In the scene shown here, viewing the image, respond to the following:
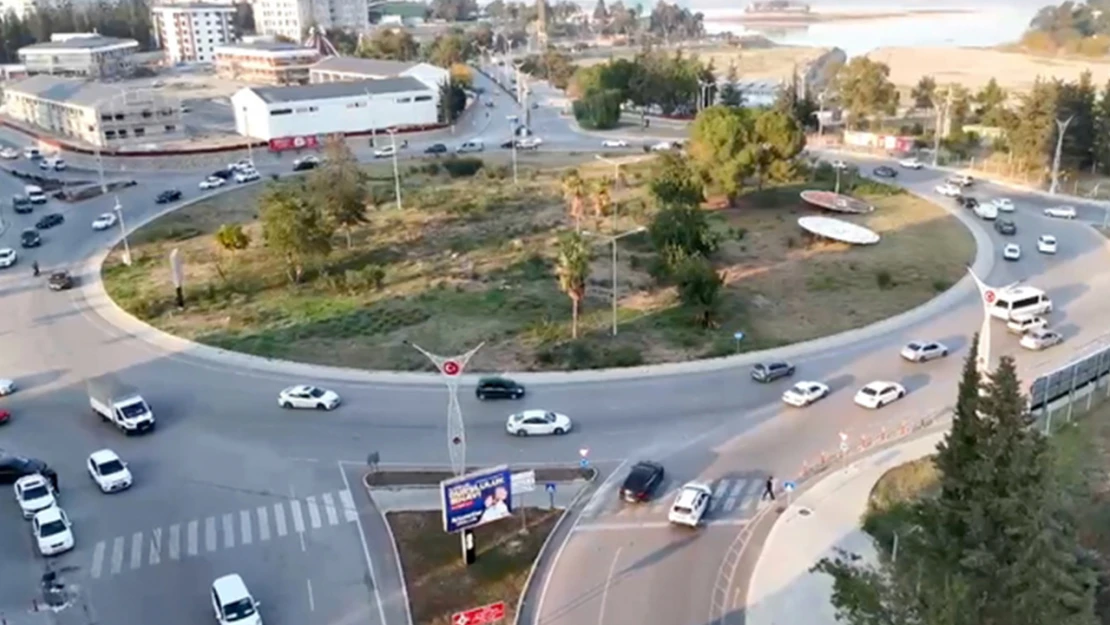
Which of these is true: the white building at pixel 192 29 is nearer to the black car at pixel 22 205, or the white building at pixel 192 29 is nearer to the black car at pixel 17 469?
the black car at pixel 22 205

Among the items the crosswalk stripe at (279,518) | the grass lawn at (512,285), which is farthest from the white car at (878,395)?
the crosswalk stripe at (279,518)

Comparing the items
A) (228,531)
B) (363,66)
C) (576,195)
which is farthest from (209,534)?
(363,66)

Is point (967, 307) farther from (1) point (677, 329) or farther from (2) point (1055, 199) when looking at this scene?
(2) point (1055, 199)

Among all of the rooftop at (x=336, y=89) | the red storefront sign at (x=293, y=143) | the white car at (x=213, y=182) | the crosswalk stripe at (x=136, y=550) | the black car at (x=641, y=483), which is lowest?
the crosswalk stripe at (x=136, y=550)

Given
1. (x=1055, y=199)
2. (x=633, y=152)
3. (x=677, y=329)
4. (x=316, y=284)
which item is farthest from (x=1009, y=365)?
(x=633, y=152)

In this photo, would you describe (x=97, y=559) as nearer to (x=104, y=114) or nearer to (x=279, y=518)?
(x=279, y=518)
